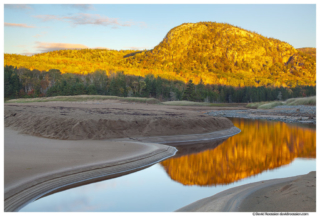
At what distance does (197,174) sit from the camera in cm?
1022

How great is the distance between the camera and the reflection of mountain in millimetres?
9922

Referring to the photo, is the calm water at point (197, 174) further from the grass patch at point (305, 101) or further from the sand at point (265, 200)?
the grass patch at point (305, 101)

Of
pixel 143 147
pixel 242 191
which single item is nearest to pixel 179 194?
pixel 242 191

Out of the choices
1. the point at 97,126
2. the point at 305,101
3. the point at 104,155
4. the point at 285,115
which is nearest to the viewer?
the point at 104,155

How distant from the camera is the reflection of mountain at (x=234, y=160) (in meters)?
9.92

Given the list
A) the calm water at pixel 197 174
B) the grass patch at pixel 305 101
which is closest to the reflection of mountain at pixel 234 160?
the calm water at pixel 197 174

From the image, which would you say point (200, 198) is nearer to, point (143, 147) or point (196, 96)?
point (143, 147)

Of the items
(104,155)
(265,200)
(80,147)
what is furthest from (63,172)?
(265,200)

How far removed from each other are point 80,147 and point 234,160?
7.70m

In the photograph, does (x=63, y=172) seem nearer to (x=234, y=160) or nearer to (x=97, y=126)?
(x=97, y=126)

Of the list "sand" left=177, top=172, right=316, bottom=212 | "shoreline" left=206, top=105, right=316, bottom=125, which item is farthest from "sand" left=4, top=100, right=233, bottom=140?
"shoreline" left=206, top=105, right=316, bottom=125

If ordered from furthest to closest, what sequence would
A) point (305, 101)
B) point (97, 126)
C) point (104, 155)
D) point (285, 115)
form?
point (305, 101)
point (285, 115)
point (97, 126)
point (104, 155)

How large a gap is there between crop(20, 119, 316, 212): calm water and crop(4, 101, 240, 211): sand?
509 mm

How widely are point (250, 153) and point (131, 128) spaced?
304 inches
